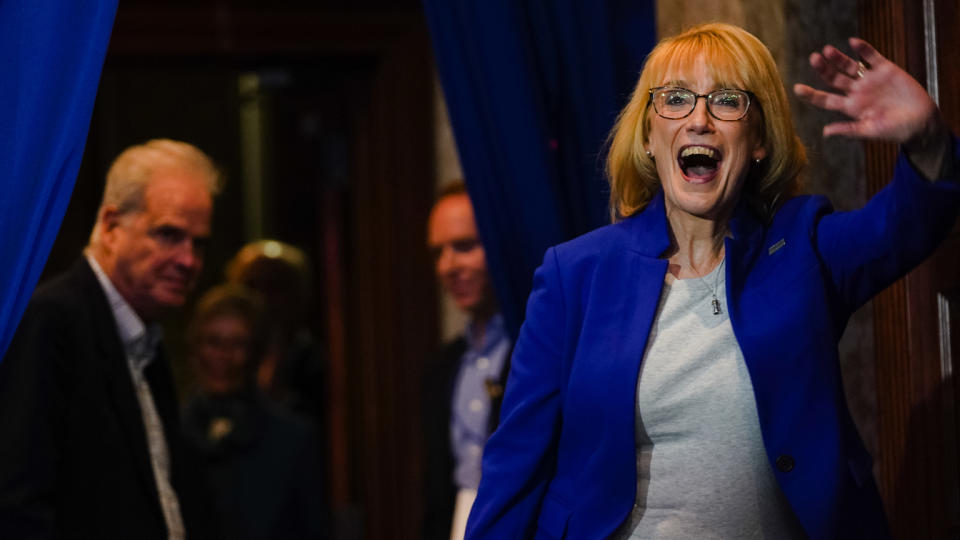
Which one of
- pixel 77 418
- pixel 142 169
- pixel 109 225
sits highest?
pixel 142 169

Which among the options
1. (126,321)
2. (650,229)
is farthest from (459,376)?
(650,229)

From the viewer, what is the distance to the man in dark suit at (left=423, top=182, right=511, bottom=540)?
3656mm

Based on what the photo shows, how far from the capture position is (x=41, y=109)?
89.5 inches

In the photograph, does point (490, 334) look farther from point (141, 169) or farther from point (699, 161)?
point (699, 161)

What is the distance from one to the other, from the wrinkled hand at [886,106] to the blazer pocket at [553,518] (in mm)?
737

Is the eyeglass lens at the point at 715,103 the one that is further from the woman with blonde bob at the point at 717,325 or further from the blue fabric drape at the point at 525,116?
the blue fabric drape at the point at 525,116

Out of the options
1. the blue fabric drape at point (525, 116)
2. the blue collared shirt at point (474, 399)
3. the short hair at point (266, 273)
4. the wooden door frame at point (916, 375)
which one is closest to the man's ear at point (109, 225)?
the blue fabric drape at point (525, 116)

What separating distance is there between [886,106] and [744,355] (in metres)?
0.44

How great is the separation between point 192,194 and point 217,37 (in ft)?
6.29

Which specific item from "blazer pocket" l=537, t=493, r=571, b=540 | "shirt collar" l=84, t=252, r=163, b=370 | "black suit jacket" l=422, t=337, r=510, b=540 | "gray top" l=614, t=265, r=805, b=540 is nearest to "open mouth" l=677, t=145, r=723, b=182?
"gray top" l=614, t=265, r=805, b=540

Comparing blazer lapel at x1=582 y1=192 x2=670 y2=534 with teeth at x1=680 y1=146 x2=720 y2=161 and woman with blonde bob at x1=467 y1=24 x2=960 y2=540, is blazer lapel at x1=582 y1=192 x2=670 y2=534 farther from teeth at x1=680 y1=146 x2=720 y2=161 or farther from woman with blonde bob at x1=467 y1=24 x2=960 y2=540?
teeth at x1=680 y1=146 x2=720 y2=161

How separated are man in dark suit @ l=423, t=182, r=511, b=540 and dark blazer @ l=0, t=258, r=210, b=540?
3.10 feet

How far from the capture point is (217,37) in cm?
516

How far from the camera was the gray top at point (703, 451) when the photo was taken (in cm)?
208
